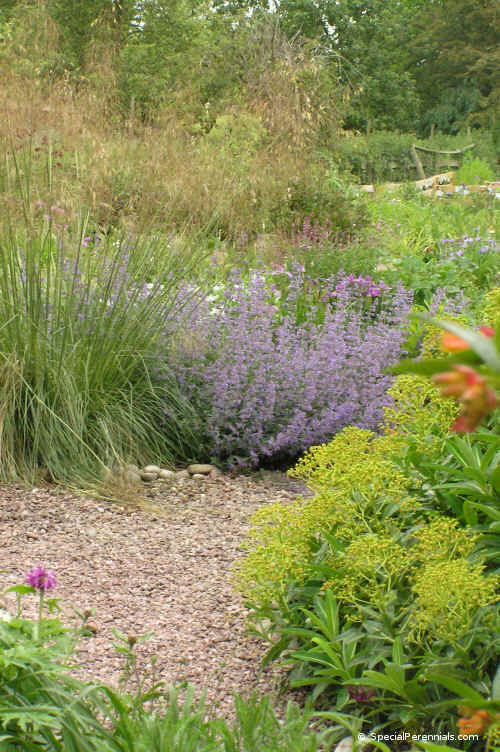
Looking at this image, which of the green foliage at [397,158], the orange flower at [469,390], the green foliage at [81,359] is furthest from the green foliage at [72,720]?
the green foliage at [397,158]

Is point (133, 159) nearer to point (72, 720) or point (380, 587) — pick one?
point (380, 587)

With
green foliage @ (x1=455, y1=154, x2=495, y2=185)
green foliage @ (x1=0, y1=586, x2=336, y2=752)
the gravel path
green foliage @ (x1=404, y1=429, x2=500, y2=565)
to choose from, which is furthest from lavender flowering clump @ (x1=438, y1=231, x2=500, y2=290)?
green foliage @ (x1=455, y1=154, x2=495, y2=185)

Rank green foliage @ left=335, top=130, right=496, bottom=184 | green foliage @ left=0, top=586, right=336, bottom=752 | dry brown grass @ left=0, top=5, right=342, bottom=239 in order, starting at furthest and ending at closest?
green foliage @ left=335, top=130, right=496, bottom=184 < dry brown grass @ left=0, top=5, right=342, bottom=239 < green foliage @ left=0, top=586, right=336, bottom=752

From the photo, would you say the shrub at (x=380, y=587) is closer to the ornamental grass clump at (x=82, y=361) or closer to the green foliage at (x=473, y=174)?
the ornamental grass clump at (x=82, y=361)

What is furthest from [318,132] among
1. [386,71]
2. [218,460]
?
[386,71]

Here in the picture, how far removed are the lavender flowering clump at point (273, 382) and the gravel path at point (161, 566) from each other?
233 mm

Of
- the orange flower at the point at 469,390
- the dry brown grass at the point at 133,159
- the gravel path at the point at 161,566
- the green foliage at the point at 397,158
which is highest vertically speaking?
the green foliage at the point at 397,158

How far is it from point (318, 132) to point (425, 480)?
10.8m

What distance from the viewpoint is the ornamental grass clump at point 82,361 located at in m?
3.56

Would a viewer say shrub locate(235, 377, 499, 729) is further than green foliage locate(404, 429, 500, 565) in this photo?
No

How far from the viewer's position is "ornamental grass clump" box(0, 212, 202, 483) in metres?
3.56

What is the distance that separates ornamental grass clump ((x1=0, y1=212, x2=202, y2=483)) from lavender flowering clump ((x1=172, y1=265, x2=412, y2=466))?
186mm

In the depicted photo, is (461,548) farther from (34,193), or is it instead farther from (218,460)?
(34,193)

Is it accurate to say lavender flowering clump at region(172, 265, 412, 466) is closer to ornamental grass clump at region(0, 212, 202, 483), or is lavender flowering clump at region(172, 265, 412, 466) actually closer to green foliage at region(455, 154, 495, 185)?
ornamental grass clump at region(0, 212, 202, 483)
